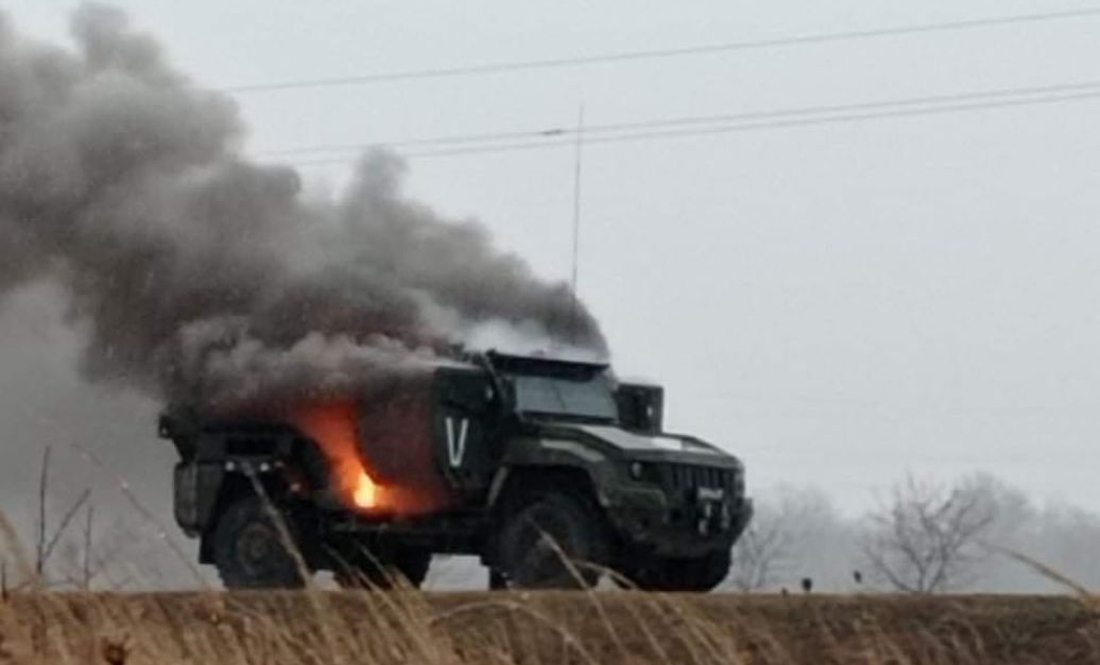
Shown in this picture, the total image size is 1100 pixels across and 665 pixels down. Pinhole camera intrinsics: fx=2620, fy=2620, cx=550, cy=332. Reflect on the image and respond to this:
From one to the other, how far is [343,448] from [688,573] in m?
3.27

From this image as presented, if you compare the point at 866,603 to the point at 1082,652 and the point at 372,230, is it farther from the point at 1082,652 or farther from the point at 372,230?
the point at 372,230

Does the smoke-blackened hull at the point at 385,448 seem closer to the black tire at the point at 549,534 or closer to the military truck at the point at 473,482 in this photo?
the military truck at the point at 473,482

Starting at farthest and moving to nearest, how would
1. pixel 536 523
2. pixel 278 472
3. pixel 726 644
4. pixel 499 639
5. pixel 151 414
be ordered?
1. pixel 151 414
2. pixel 278 472
3. pixel 536 523
4. pixel 499 639
5. pixel 726 644

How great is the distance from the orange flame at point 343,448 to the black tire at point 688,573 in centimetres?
252

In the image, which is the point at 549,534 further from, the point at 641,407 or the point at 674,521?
the point at 641,407

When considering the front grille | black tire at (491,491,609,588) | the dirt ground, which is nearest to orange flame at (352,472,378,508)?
black tire at (491,491,609,588)

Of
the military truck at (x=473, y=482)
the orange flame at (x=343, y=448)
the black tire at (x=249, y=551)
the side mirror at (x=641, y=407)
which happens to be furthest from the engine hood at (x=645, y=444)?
the black tire at (x=249, y=551)

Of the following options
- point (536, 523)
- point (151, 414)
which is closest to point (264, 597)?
point (536, 523)

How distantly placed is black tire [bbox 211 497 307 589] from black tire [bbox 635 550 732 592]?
10.7 feet

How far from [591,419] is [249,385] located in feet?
11.2

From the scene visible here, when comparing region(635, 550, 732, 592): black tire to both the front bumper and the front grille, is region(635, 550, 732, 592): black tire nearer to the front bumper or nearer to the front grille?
the front bumper

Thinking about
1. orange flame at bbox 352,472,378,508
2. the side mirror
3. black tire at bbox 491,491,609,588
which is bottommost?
black tire at bbox 491,491,609,588

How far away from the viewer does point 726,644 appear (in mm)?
4922

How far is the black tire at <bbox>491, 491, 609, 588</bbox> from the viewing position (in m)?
A: 21.6
